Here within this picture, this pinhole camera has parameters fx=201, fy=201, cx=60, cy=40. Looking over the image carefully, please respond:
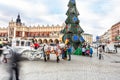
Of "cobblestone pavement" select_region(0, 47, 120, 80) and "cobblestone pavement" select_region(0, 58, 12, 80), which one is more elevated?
"cobblestone pavement" select_region(0, 58, 12, 80)

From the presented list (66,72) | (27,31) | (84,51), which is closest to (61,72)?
(66,72)

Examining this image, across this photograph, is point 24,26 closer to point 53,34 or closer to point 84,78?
point 53,34

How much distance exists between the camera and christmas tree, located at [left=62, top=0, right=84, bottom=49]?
1161 inches

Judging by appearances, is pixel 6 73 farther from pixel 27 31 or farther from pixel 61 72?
pixel 27 31

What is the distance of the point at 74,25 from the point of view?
1179 inches

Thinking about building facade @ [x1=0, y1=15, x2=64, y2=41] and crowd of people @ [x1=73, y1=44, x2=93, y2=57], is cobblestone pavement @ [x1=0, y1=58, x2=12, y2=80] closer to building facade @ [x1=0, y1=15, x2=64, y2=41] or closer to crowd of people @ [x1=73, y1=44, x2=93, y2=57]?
crowd of people @ [x1=73, y1=44, x2=93, y2=57]

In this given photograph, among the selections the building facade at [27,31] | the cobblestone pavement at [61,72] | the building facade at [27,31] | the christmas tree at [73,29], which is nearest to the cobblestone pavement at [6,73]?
the cobblestone pavement at [61,72]

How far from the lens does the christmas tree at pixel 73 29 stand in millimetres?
29500

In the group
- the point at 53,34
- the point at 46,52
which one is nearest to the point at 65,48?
the point at 46,52

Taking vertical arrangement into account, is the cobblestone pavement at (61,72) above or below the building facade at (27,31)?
below

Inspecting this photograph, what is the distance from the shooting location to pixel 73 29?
29734mm

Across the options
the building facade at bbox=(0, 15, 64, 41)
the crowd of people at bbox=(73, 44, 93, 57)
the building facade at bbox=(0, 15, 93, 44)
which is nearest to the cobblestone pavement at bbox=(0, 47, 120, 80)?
the crowd of people at bbox=(73, 44, 93, 57)

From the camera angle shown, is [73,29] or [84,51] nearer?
[84,51]

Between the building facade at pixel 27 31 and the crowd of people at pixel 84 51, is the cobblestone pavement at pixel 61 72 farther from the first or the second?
the building facade at pixel 27 31
